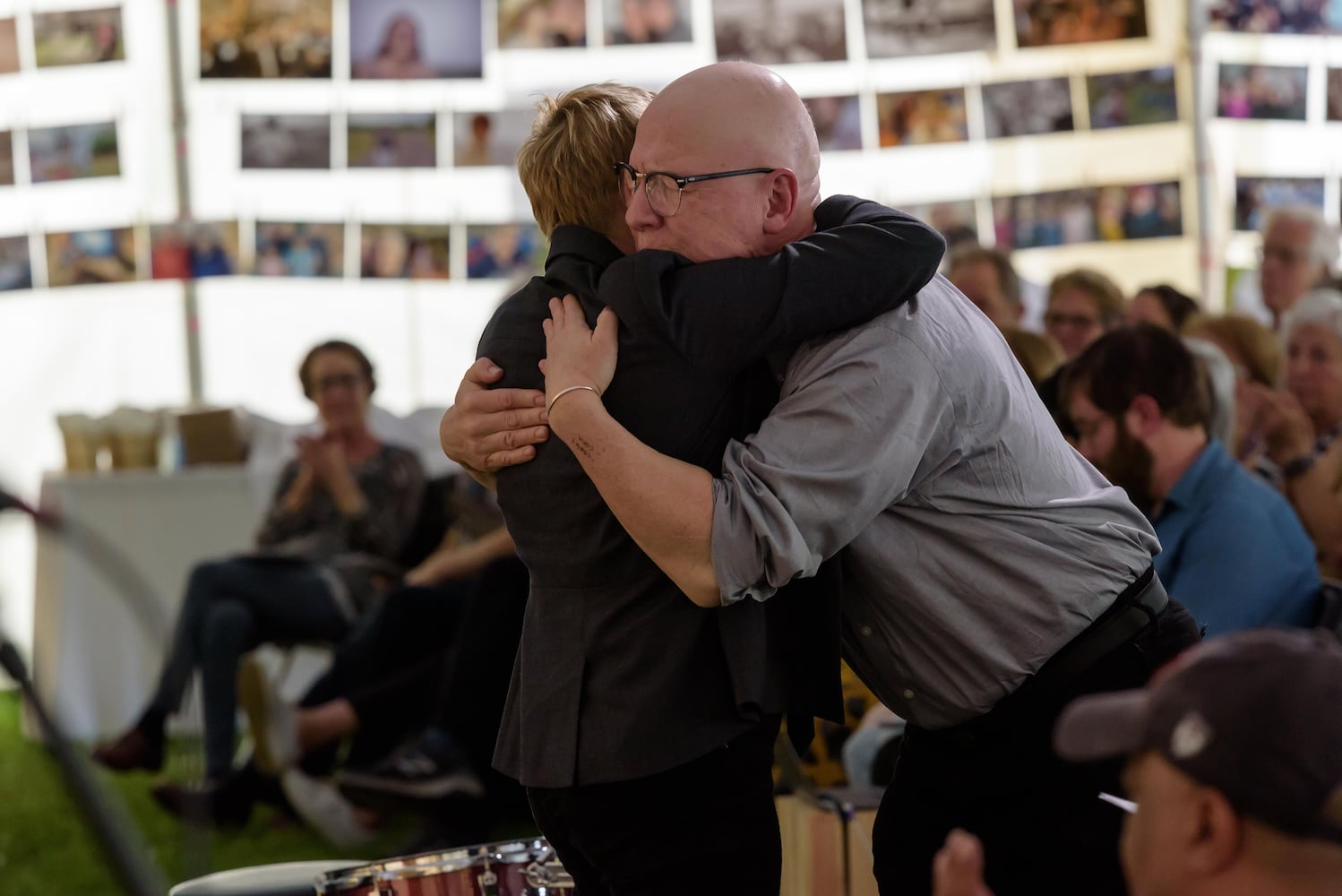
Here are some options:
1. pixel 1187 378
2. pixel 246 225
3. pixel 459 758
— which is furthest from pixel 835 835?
pixel 246 225

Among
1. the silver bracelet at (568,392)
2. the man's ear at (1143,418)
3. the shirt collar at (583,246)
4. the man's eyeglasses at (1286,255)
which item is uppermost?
the man's eyeglasses at (1286,255)

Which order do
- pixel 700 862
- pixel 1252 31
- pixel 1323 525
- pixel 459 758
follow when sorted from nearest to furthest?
pixel 700 862, pixel 1323 525, pixel 459 758, pixel 1252 31

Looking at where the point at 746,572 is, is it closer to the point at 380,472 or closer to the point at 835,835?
the point at 835,835

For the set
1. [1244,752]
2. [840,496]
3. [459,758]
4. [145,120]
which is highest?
[145,120]

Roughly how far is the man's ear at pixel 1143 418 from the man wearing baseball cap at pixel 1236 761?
5.31 feet

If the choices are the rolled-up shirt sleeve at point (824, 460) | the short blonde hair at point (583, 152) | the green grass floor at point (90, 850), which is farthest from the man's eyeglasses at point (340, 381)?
the rolled-up shirt sleeve at point (824, 460)

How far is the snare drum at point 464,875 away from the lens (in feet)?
6.53

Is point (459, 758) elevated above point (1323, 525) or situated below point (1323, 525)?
below

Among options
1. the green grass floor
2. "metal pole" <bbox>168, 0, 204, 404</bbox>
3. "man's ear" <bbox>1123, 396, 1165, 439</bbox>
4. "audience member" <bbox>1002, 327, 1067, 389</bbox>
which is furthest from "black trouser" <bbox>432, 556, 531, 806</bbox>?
"metal pole" <bbox>168, 0, 204, 404</bbox>

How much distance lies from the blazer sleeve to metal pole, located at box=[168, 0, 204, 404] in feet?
14.8

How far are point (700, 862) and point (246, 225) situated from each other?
461 centimetres

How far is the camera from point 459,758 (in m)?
3.94

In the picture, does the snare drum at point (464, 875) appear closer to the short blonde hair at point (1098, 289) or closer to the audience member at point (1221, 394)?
the audience member at point (1221, 394)

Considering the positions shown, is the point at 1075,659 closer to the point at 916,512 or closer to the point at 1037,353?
the point at 916,512
